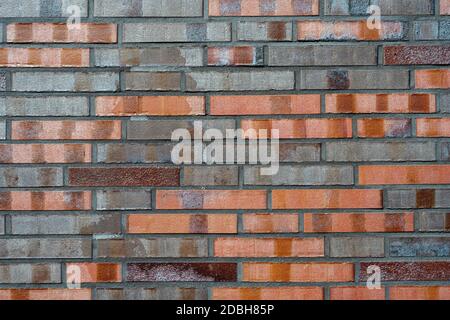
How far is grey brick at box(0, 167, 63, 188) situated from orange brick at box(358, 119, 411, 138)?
3.67ft

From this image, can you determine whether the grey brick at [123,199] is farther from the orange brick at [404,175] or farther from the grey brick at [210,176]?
the orange brick at [404,175]

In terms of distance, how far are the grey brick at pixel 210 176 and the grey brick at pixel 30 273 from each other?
0.58m

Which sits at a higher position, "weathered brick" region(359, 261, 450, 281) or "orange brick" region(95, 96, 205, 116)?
"orange brick" region(95, 96, 205, 116)

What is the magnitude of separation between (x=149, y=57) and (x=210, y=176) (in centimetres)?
49

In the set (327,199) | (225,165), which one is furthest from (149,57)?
(327,199)

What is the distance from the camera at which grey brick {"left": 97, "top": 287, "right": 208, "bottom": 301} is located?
1692mm

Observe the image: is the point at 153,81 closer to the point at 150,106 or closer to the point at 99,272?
the point at 150,106

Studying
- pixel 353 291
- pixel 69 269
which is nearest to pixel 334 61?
pixel 353 291

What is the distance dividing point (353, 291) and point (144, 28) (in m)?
1.24

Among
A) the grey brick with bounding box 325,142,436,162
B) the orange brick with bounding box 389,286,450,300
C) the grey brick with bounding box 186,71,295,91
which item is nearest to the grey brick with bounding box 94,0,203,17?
the grey brick with bounding box 186,71,295,91

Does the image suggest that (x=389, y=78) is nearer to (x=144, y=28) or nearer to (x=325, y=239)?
(x=325, y=239)

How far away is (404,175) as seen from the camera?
168cm

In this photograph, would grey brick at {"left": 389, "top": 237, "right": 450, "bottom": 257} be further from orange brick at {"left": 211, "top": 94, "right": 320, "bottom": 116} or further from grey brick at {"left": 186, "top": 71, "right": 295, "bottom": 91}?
grey brick at {"left": 186, "top": 71, "right": 295, "bottom": 91}

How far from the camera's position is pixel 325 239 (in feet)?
5.54
